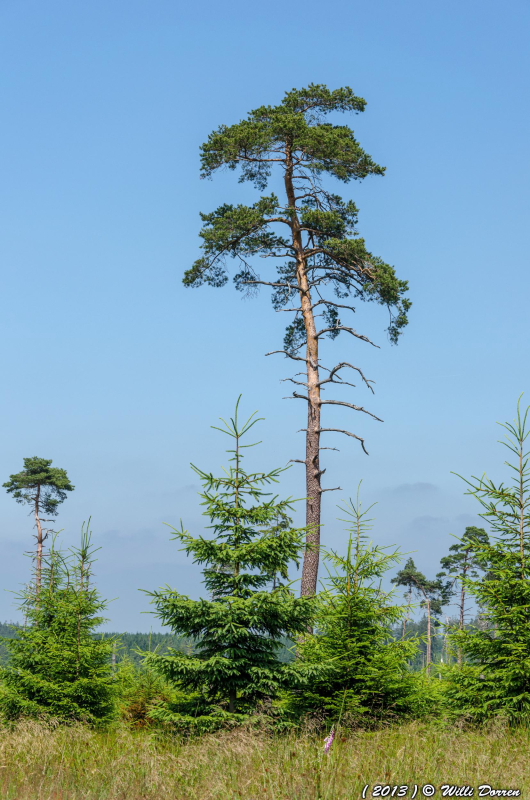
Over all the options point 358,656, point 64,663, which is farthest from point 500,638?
point 64,663

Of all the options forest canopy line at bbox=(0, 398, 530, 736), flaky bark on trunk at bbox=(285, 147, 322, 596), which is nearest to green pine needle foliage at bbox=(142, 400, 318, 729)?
forest canopy line at bbox=(0, 398, 530, 736)

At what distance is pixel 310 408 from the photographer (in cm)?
1805

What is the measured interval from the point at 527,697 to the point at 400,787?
12.4 feet

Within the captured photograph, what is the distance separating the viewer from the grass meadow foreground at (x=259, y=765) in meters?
→ 6.63

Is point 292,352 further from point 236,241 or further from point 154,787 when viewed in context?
point 154,787

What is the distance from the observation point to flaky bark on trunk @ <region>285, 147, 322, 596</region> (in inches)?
656

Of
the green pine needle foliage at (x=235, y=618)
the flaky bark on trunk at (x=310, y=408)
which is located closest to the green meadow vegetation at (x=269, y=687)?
the green pine needle foliage at (x=235, y=618)

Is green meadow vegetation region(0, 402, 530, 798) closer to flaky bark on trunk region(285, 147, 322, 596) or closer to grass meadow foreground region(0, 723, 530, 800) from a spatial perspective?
grass meadow foreground region(0, 723, 530, 800)

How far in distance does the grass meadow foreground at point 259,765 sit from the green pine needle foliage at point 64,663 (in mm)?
2042

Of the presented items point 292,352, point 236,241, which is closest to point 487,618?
point 292,352

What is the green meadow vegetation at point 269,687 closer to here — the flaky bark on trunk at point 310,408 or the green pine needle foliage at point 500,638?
the green pine needle foliage at point 500,638

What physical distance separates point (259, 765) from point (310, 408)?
11.5 meters

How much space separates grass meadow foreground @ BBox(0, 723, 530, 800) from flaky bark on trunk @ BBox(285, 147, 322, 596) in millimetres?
7355

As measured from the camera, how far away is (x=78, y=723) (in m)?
10.5
